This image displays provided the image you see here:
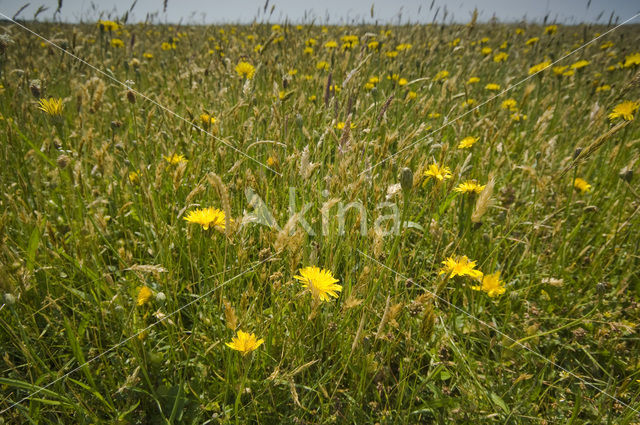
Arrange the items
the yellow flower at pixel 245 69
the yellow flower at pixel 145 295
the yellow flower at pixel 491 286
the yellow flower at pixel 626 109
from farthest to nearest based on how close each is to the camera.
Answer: the yellow flower at pixel 245 69 < the yellow flower at pixel 626 109 < the yellow flower at pixel 491 286 < the yellow flower at pixel 145 295

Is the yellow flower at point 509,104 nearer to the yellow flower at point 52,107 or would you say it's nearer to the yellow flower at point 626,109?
the yellow flower at point 626,109

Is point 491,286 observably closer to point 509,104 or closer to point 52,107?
point 52,107

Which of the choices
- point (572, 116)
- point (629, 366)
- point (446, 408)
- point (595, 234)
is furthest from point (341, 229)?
point (572, 116)

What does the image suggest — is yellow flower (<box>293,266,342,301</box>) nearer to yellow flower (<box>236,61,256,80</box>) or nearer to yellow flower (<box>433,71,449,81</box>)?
yellow flower (<box>236,61,256,80</box>)

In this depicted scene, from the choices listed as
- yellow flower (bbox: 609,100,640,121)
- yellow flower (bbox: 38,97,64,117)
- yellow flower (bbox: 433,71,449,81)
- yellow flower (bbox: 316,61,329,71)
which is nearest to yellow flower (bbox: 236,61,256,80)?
yellow flower (bbox: 316,61,329,71)

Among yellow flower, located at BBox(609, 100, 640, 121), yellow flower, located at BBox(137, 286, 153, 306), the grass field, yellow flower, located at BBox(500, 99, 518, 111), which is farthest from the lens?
yellow flower, located at BBox(500, 99, 518, 111)

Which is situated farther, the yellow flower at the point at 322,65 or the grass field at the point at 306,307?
the yellow flower at the point at 322,65

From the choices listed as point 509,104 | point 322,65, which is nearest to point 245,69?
point 322,65

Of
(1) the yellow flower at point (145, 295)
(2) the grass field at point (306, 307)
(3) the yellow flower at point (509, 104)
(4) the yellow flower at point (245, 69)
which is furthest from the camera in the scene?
(3) the yellow flower at point (509, 104)

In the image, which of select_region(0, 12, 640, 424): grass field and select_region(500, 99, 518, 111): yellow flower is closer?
select_region(0, 12, 640, 424): grass field

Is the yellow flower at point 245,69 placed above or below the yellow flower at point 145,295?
above

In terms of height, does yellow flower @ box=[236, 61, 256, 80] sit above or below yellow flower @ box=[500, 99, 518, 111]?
above

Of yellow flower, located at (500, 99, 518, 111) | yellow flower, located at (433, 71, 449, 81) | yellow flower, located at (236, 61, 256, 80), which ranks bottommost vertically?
yellow flower, located at (500, 99, 518, 111)

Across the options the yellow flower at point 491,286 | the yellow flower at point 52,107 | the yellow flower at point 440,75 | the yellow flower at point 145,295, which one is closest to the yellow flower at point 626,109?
the yellow flower at point 440,75
